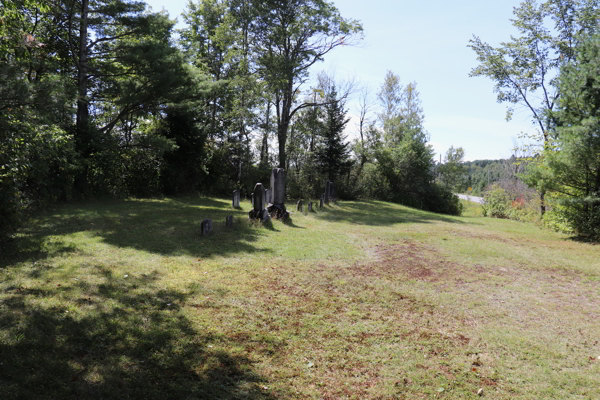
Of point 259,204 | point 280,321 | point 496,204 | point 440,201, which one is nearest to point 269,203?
point 259,204

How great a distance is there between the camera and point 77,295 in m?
4.95

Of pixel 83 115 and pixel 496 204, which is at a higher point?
pixel 83 115

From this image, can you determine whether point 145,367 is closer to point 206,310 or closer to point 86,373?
point 86,373

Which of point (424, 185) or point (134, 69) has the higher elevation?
point (134, 69)

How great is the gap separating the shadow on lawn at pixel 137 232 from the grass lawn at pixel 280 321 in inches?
3.4

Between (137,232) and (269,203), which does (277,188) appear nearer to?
(269,203)

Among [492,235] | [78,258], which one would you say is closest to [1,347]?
[78,258]

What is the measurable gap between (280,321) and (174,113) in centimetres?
1699

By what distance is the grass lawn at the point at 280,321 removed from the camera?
3.42 m

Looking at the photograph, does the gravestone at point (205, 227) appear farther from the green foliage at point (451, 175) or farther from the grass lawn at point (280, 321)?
the green foliage at point (451, 175)

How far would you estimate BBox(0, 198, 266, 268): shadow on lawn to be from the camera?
7.43 metres

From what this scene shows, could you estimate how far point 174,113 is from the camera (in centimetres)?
1928

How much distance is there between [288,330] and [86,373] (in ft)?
7.17

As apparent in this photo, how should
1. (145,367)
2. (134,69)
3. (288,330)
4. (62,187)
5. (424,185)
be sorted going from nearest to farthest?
(145,367)
(288,330)
(62,187)
(134,69)
(424,185)
